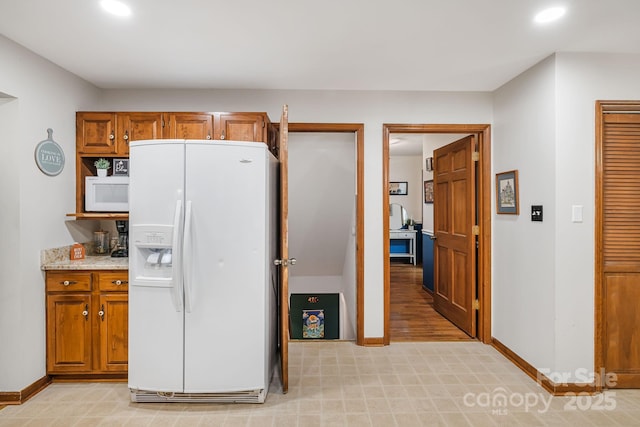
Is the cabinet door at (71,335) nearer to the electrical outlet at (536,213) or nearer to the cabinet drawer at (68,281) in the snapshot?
the cabinet drawer at (68,281)

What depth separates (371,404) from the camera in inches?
95.9

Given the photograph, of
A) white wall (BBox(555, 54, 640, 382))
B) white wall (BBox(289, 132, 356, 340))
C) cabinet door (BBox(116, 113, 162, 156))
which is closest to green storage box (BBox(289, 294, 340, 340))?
white wall (BBox(289, 132, 356, 340))

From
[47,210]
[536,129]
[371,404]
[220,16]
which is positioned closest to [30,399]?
[47,210]

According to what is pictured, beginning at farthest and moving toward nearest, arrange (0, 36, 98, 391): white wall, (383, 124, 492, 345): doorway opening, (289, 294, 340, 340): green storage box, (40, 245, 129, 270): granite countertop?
(289, 294, 340, 340): green storage box → (383, 124, 492, 345): doorway opening → (40, 245, 129, 270): granite countertop → (0, 36, 98, 391): white wall

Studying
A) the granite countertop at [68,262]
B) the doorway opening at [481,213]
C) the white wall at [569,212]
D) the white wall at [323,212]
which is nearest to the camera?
the white wall at [569,212]

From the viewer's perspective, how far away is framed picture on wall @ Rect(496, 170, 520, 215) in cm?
307

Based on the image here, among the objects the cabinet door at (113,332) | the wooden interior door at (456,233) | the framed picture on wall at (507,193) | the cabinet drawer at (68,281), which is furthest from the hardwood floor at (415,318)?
the cabinet drawer at (68,281)

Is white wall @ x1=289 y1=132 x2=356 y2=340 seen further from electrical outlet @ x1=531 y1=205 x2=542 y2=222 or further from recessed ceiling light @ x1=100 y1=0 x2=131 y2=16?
recessed ceiling light @ x1=100 y1=0 x2=131 y2=16

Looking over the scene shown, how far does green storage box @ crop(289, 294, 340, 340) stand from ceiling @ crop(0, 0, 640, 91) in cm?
318

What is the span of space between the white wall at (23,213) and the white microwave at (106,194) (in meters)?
0.28

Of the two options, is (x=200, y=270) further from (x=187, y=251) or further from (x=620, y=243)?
(x=620, y=243)

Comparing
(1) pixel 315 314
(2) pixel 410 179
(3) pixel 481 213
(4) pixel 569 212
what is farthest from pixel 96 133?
(2) pixel 410 179

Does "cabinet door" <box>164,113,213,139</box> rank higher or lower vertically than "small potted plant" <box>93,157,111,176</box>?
higher

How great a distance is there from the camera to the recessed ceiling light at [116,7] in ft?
6.49
